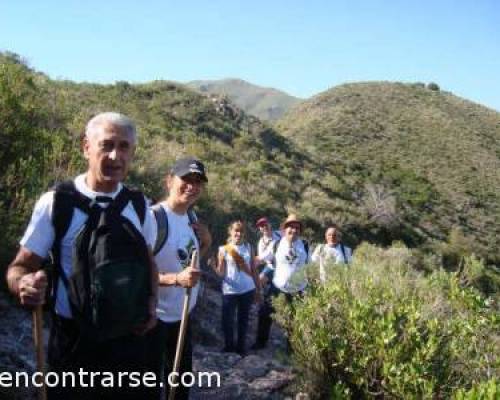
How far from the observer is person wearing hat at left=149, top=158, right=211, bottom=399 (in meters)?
3.23

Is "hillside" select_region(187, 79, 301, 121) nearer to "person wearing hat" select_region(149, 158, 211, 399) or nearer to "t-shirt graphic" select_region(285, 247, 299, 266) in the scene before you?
"t-shirt graphic" select_region(285, 247, 299, 266)

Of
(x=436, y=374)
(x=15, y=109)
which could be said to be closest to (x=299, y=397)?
(x=436, y=374)

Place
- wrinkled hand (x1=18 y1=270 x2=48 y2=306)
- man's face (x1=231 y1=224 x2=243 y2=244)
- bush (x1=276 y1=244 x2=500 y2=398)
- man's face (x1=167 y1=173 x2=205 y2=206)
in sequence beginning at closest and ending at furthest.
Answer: wrinkled hand (x1=18 y1=270 x2=48 y2=306), man's face (x1=167 y1=173 x2=205 y2=206), bush (x1=276 y1=244 x2=500 y2=398), man's face (x1=231 y1=224 x2=243 y2=244)

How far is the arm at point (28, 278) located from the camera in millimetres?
2156

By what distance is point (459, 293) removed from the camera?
4.61 meters

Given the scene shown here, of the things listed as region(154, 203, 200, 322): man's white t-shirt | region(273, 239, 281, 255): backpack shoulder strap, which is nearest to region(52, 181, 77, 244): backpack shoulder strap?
region(154, 203, 200, 322): man's white t-shirt

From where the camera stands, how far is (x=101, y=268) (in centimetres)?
225

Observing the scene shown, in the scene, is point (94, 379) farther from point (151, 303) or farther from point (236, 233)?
point (236, 233)

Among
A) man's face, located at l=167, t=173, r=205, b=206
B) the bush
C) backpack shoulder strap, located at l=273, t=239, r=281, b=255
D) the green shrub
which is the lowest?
the bush

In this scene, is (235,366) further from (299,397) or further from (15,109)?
(15,109)

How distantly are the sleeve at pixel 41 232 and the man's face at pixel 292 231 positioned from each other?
4.38 m

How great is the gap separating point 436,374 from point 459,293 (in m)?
1.09

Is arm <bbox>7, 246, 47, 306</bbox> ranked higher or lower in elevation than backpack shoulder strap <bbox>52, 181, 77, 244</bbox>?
lower

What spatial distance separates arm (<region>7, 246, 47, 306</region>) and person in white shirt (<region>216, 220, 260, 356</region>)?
3.86 metres
